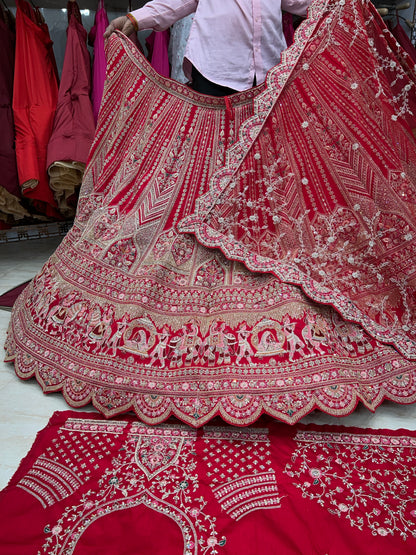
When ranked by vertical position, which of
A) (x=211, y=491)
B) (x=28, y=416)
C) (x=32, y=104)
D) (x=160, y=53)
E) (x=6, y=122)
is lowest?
(x=28, y=416)

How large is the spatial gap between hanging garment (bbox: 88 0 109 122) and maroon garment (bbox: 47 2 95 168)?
0.14ft

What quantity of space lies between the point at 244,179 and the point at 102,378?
28.8 inches

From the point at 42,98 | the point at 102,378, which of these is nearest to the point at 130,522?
the point at 102,378

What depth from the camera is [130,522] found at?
732 millimetres

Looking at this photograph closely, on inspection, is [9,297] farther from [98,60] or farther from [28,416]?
[98,60]

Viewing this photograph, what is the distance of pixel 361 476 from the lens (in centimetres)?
83

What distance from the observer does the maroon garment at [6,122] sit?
7.34 ft

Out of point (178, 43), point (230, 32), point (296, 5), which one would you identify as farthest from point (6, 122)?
point (296, 5)

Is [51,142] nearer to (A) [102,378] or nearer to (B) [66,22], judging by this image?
(B) [66,22]

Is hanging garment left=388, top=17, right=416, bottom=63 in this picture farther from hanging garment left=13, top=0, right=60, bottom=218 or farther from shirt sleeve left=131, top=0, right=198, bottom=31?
hanging garment left=13, top=0, right=60, bottom=218

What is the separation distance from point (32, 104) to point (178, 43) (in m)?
0.95

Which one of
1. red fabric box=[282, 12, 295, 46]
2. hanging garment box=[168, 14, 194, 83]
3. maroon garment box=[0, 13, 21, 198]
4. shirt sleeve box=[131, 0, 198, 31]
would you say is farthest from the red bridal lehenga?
red fabric box=[282, 12, 295, 46]

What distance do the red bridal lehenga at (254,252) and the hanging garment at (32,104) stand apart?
1.08m

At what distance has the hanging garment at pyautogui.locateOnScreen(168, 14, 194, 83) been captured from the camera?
230 cm
